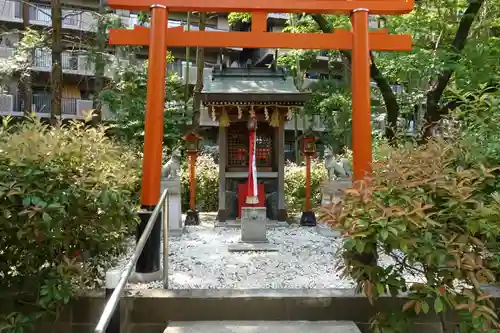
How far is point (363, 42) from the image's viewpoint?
14.9 ft

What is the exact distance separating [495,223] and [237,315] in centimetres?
210

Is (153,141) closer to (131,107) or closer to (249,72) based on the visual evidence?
(249,72)

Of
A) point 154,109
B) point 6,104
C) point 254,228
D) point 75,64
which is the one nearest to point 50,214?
point 154,109

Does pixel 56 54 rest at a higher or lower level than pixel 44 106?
higher

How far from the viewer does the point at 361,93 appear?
452cm

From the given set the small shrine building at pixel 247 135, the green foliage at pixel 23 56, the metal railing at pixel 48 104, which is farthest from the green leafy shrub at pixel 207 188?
the metal railing at pixel 48 104

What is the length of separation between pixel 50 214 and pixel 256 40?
3.03 metres

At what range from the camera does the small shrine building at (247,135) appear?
27.0 feet

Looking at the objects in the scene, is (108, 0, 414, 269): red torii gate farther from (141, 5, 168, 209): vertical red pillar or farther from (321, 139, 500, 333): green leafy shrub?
(321, 139, 500, 333): green leafy shrub

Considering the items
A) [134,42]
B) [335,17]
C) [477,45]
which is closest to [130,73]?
[335,17]

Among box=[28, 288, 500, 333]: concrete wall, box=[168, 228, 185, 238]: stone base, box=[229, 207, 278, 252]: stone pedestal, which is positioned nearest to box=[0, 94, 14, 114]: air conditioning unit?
box=[168, 228, 185, 238]: stone base

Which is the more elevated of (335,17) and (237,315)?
(335,17)

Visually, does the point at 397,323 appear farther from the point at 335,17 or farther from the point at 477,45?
the point at 335,17

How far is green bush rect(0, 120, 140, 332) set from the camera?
2854 mm
